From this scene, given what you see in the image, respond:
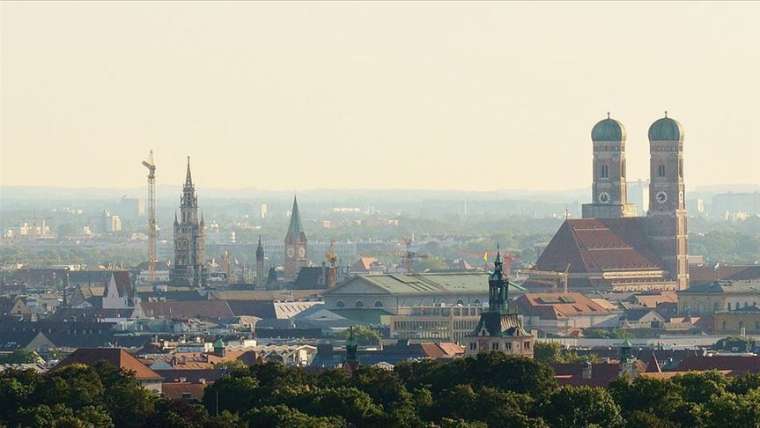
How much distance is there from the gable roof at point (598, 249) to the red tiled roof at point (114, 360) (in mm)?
76973

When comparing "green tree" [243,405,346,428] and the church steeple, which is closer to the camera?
"green tree" [243,405,346,428]

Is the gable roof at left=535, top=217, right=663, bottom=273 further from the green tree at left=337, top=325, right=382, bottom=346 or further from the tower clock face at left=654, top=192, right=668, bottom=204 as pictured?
the green tree at left=337, top=325, right=382, bottom=346

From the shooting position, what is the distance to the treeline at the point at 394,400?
8025 cm

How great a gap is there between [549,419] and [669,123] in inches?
4442

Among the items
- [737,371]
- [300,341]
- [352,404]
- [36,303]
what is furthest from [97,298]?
[352,404]

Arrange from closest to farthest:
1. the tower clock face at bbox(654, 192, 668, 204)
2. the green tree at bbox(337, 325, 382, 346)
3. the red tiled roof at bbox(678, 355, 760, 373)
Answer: the red tiled roof at bbox(678, 355, 760, 373) → the green tree at bbox(337, 325, 382, 346) → the tower clock face at bbox(654, 192, 668, 204)

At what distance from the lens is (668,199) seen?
630ft

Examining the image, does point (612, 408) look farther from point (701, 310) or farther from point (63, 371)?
point (701, 310)

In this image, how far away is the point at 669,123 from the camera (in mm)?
193625

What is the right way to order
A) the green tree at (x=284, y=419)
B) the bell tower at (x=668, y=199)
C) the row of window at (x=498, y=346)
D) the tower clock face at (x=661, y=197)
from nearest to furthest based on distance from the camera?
1. the green tree at (x=284, y=419)
2. the row of window at (x=498, y=346)
3. the bell tower at (x=668, y=199)
4. the tower clock face at (x=661, y=197)

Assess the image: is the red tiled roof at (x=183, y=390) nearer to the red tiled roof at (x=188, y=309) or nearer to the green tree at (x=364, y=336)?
the green tree at (x=364, y=336)

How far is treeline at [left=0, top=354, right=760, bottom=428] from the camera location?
80.2 m

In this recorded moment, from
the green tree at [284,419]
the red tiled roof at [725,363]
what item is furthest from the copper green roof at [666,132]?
the green tree at [284,419]

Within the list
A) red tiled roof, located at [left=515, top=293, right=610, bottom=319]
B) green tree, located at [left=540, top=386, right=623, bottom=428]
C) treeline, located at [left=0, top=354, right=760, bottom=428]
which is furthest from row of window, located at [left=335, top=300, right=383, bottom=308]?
green tree, located at [left=540, top=386, right=623, bottom=428]
